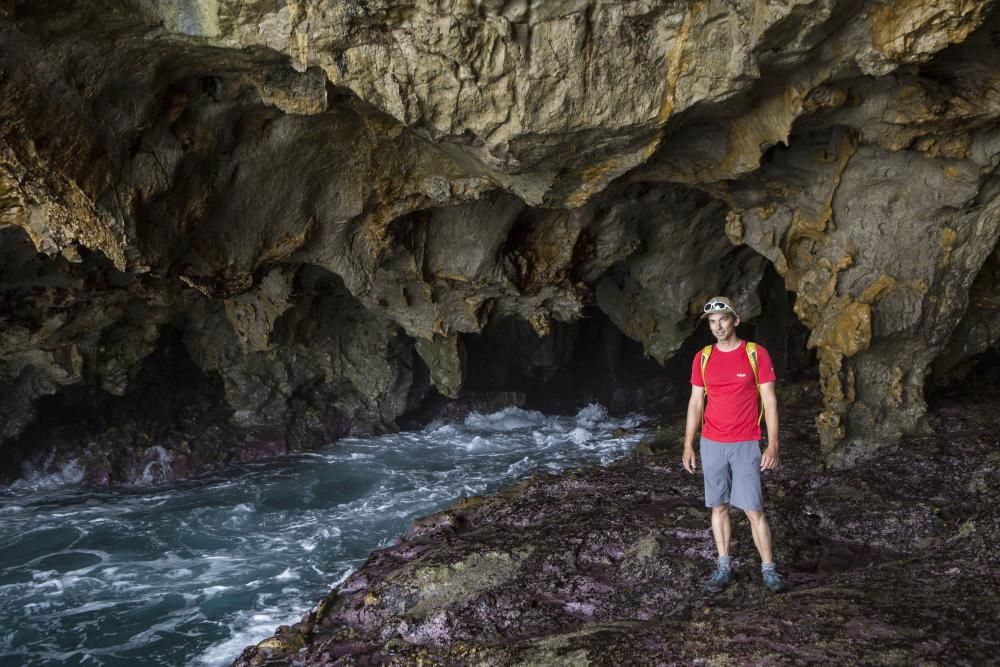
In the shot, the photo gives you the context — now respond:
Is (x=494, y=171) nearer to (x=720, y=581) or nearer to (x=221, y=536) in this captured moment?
(x=720, y=581)

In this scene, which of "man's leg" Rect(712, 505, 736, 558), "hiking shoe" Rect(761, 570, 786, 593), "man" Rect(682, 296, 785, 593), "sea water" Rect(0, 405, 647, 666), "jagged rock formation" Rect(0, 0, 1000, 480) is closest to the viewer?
"man" Rect(682, 296, 785, 593)

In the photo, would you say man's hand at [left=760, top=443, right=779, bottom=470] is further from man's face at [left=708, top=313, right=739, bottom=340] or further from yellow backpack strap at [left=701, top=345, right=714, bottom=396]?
man's face at [left=708, top=313, right=739, bottom=340]

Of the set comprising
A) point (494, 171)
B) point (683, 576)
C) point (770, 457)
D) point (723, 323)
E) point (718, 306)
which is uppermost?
point (494, 171)

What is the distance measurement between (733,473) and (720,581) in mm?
895

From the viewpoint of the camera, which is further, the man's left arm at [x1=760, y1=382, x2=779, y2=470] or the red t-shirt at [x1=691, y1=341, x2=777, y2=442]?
the red t-shirt at [x1=691, y1=341, x2=777, y2=442]

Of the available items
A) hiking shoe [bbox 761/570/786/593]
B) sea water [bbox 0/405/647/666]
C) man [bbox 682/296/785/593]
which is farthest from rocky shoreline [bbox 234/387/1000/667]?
sea water [bbox 0/405/647/666]

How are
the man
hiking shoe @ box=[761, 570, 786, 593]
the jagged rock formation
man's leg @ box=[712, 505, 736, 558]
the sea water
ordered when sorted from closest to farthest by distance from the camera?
the man → hiking shoe @ box=[761, 570, 786, 593] → man's leg @ box=[712, 505, 736, 558] → the jagged rock formation → the sea water

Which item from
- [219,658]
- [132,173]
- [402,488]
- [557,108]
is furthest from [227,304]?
[557,108]

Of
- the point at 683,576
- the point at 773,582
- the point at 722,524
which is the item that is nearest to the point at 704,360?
the point at 722,524

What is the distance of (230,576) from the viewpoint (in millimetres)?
8555

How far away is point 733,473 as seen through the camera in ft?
17.0

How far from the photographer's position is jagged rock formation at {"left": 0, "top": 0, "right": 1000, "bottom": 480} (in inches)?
236

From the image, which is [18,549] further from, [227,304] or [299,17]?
[299,17]

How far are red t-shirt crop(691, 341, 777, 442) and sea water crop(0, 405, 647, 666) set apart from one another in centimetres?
476
